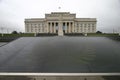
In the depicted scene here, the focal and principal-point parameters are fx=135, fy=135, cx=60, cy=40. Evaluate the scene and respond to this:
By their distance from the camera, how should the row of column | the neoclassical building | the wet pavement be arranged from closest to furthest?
1. the wet pavement
2. the neoclassical building
3. the row of column

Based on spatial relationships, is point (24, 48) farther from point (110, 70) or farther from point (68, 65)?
point (110, 70)

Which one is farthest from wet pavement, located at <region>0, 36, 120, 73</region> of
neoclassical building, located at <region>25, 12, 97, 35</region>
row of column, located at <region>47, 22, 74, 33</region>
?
row of column, located at <region>47, 22, 74, 33</region>

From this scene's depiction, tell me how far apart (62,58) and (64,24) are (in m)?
81.4

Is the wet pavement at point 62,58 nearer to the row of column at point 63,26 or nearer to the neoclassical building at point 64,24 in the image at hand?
the neoclassical building at point 64,24

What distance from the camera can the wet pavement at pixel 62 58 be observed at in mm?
4434

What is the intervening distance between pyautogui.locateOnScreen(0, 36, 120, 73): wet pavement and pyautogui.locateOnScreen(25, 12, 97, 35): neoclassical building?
252 feet

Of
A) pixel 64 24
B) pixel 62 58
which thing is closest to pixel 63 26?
pixel 64 24

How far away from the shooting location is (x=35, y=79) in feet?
13.3

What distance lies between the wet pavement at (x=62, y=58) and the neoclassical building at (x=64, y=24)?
7686 centimetres

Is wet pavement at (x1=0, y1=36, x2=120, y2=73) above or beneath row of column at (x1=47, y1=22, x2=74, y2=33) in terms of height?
beneath

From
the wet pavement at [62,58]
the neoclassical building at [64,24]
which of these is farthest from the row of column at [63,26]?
the wet pavement at [62,58]

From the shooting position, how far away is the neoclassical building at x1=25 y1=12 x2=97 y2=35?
84750 millimetres

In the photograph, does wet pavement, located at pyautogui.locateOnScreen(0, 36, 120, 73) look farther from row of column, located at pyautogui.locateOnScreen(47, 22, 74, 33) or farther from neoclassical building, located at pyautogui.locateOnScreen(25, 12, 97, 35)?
row of column, located at pyautogui.locateOnScreen(47, 22, 74, 33)

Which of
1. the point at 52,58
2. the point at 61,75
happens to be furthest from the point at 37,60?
the point at 61,75
